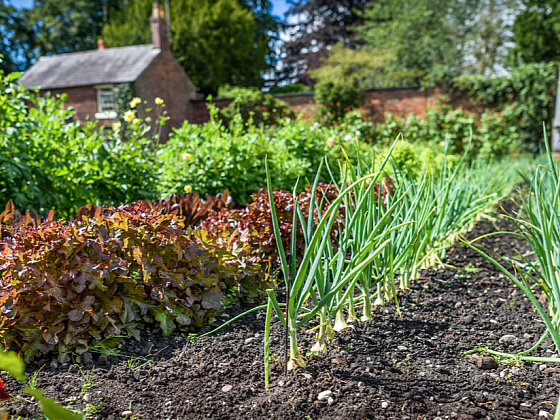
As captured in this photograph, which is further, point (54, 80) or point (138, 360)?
point (54, 80)

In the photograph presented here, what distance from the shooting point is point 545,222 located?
1.49 metres

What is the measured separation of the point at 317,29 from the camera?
73.8 feet

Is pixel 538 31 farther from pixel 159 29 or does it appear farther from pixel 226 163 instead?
pixel 226 163

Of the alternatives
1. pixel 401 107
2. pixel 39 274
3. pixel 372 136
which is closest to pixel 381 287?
pixel 39 274

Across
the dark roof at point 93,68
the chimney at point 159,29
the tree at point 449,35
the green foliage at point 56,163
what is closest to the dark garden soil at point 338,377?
the green foliage at point 56,163

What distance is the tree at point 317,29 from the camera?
2178 centimetres

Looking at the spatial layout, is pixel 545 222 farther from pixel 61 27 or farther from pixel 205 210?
pixel 61 27

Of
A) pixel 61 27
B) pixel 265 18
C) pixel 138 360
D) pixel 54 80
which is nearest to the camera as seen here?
pixel 138 360

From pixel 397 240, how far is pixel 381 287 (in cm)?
30

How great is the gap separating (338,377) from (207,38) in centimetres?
2361

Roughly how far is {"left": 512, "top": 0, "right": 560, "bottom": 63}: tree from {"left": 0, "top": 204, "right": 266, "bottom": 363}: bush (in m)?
18.4

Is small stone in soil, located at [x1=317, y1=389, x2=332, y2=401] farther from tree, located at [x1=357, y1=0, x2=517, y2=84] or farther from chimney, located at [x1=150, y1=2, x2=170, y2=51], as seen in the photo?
chimney, located at [x1=150, y1=2, x2=170, y2=51]

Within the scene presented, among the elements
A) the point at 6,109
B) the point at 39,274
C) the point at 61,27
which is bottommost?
the point at 39,274

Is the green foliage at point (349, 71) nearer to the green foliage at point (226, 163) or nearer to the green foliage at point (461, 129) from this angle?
the green foliage at point (461, 129)
